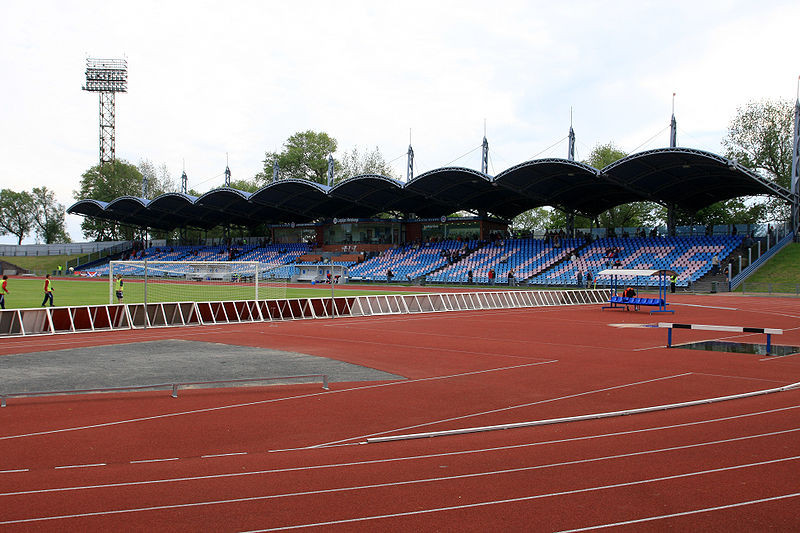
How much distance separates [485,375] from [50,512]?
9.16 m

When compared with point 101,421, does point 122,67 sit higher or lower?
higher

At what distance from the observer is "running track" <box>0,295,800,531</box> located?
5613 millimetres

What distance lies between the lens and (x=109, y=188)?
9938 centimetres

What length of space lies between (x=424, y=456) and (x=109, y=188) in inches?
4115

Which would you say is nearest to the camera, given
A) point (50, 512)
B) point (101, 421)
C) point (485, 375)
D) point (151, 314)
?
point (50, 512)

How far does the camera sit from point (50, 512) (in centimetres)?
566

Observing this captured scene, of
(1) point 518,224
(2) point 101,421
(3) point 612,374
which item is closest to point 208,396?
(2) point 101,421

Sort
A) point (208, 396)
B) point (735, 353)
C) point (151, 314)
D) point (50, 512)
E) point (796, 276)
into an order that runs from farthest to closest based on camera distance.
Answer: point (796, 276)
point (151, 314)
point (735, 353)
point (208, 396)
point (50, 512)

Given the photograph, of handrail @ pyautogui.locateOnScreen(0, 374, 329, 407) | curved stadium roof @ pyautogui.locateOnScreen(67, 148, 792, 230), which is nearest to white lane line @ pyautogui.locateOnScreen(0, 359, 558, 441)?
handrail @ pyautogui.locateOnScreen(0, 374, 329, 407)

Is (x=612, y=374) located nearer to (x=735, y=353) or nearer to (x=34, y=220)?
(x=735, y=353)

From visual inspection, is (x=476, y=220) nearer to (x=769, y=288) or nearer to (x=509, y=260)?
(x=509, y=260)

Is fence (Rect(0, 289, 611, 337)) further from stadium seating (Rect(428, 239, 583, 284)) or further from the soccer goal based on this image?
stadium seating (Rect(428, 239, 583, 284))

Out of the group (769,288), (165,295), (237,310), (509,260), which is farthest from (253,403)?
(509,260)

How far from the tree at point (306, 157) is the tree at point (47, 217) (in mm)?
40926
